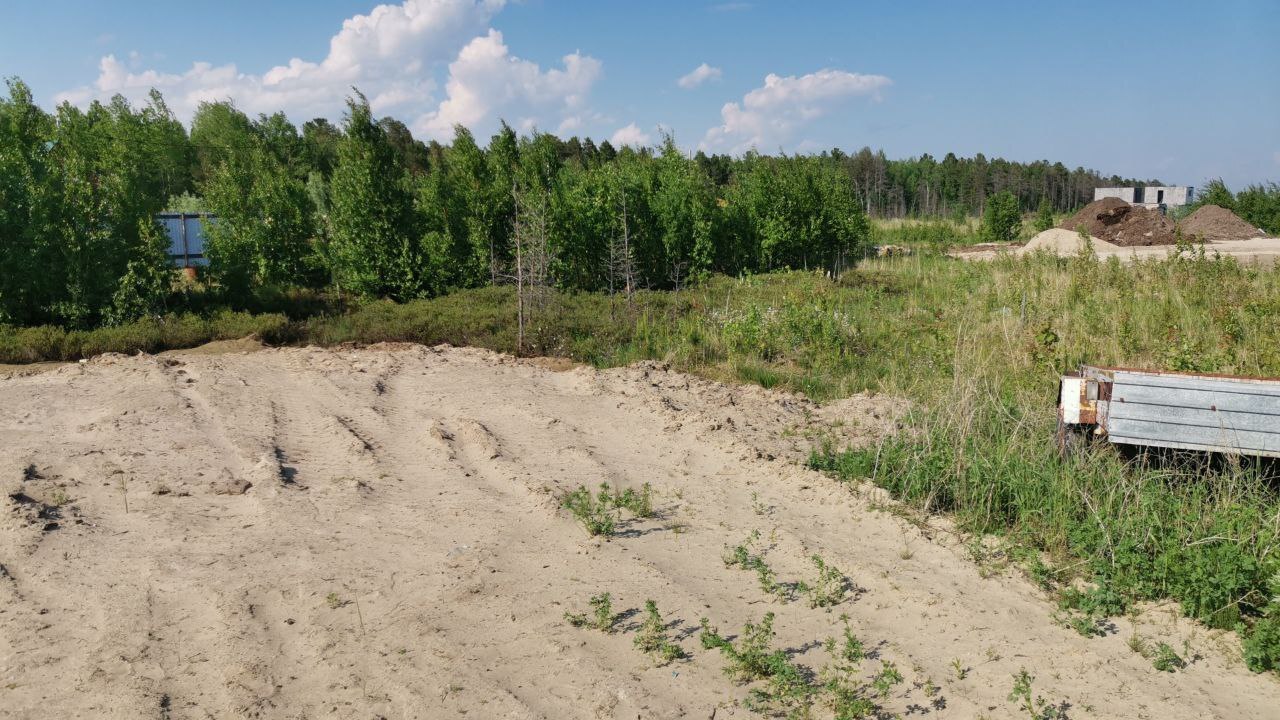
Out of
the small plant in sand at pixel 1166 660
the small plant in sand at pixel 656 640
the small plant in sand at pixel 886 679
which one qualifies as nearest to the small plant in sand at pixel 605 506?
the small plant in sand at pixel 656 640

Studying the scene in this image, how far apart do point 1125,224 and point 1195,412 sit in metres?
23.1

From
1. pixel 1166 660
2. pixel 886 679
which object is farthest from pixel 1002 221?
pixel 886 679

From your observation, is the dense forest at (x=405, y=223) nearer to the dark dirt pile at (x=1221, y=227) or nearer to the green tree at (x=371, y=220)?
the green tree at (x=371, y=220)

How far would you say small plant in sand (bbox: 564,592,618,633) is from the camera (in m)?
4.07

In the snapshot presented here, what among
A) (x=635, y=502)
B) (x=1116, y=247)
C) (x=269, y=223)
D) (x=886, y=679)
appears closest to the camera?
(x=886, y=679)

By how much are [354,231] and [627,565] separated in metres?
11.1

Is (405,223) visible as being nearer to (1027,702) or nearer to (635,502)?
(635,502)

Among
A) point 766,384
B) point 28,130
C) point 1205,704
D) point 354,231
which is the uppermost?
point 28,130

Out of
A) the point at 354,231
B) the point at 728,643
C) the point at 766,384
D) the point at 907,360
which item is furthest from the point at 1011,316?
the point at 354,231

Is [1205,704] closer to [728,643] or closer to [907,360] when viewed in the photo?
[728,643]

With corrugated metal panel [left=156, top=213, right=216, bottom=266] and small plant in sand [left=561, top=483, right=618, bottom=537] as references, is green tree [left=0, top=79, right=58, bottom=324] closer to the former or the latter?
corrugated metal panel [left=156, top=213, right=216, bottom=266]

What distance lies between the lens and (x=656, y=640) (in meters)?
3.96

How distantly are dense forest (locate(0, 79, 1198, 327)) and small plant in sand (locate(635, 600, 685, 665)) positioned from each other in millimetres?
6622

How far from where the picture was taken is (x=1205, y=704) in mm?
3480
